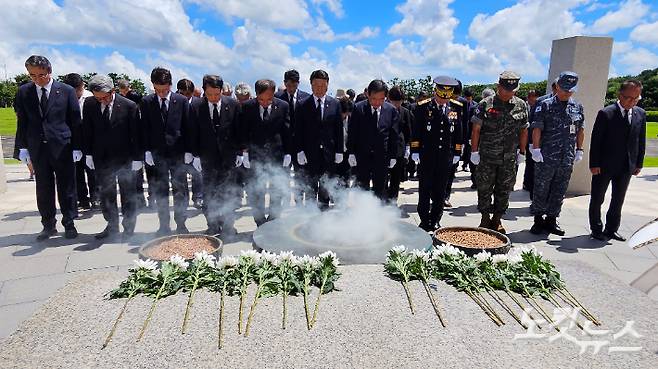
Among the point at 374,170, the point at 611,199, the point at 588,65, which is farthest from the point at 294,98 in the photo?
the point at 588,65

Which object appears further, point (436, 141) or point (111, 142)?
point (436, 141)

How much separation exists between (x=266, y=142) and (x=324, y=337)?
153 inches

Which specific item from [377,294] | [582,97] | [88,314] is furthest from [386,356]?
[582,97]

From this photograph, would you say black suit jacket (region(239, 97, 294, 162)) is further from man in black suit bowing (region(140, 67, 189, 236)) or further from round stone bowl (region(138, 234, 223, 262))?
round stone bowl (region(138, 234, 223, 262))

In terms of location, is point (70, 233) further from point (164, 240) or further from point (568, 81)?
point (568, 81)

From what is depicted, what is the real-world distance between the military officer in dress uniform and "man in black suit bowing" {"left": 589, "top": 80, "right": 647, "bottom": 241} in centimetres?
204

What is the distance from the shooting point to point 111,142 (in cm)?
568

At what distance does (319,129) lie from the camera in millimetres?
6262

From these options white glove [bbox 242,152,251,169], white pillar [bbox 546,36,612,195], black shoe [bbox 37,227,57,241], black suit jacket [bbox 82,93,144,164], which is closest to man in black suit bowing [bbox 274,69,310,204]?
white glove [bbox 242,152,251,169]

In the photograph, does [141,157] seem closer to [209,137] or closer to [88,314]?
[209,137]

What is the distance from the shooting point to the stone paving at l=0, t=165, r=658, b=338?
453 centimetres

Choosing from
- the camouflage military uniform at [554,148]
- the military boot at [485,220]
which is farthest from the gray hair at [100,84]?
the camouflage military uniform at [554,148]

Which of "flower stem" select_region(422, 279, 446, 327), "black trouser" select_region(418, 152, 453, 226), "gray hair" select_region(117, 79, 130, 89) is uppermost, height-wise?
"gray hair" select_region(117, 79, 130, 89)

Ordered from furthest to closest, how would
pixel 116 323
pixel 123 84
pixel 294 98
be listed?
1. pixel 123 84
2. pixel 294 98
3. pixel 116 323
